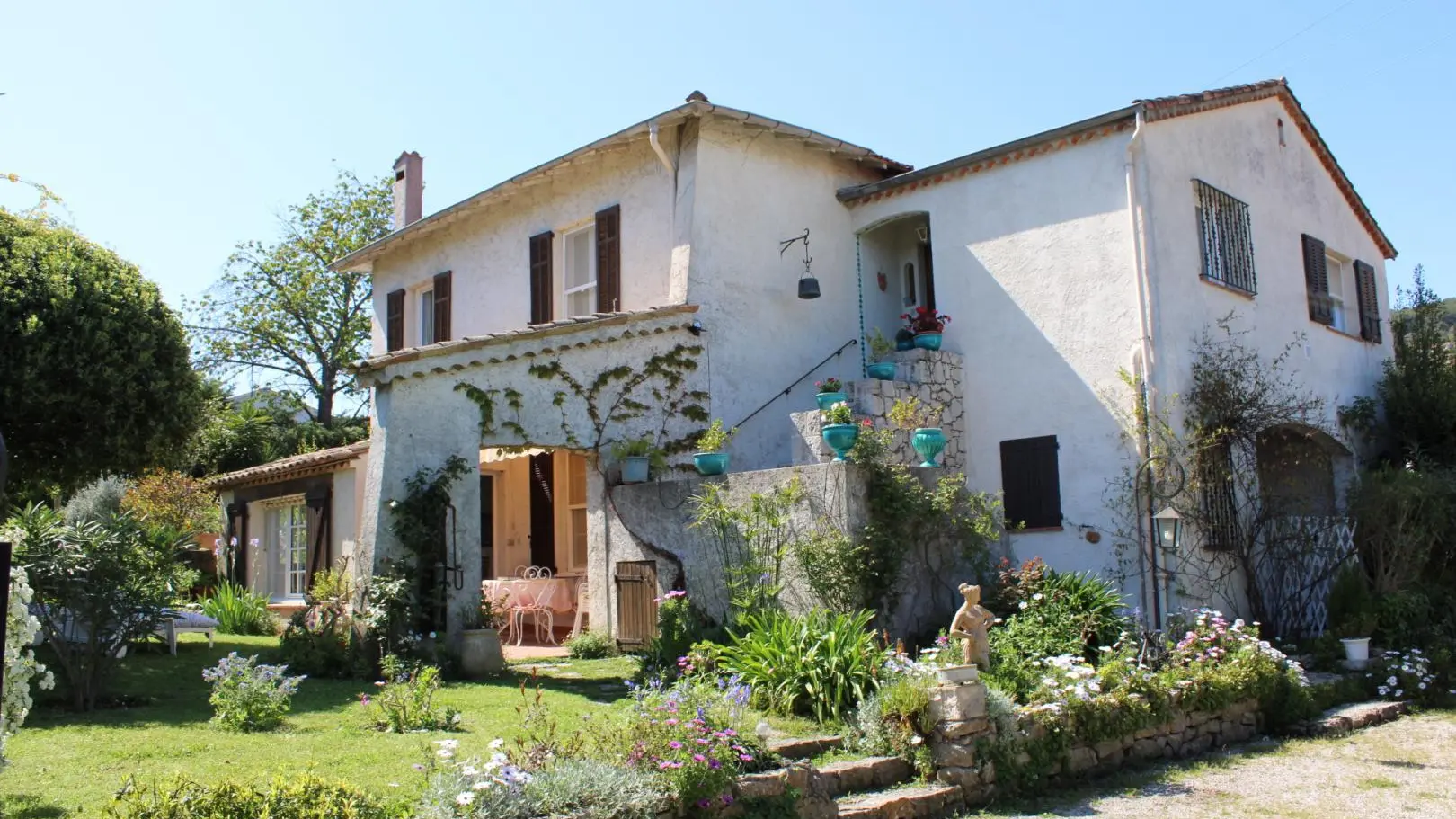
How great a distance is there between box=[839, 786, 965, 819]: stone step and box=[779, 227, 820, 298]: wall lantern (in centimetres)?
724

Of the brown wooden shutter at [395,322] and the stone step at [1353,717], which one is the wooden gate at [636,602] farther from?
the brown wooden shutter at [395,322]

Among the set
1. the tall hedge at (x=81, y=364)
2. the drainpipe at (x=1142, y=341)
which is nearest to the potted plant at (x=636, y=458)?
the drainpipe at (x=1142, y=341)

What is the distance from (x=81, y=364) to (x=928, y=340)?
9.51 m

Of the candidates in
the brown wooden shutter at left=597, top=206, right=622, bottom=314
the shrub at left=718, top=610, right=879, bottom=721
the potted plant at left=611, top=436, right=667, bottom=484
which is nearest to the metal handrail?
the potted plant at left=611, top=436, right=667, bottom=484

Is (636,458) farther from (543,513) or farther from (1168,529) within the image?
(1168,529)

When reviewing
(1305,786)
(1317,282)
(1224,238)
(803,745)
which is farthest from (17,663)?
(1317,282)

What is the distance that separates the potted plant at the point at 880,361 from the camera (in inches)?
506

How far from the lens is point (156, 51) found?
870 cm

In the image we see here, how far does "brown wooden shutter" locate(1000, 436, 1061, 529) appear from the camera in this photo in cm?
1231

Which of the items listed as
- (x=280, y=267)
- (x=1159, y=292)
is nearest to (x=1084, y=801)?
(x=1159, y=292)

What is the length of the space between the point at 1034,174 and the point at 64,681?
1123 centimetres

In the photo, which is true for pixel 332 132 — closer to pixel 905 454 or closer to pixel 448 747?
pixel 905 454

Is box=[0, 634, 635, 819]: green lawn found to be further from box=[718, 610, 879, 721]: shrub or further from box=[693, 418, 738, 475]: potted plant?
box=[693, 418, 738, 475]: potted plant

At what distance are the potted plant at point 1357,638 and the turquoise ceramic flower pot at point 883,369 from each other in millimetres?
5461
